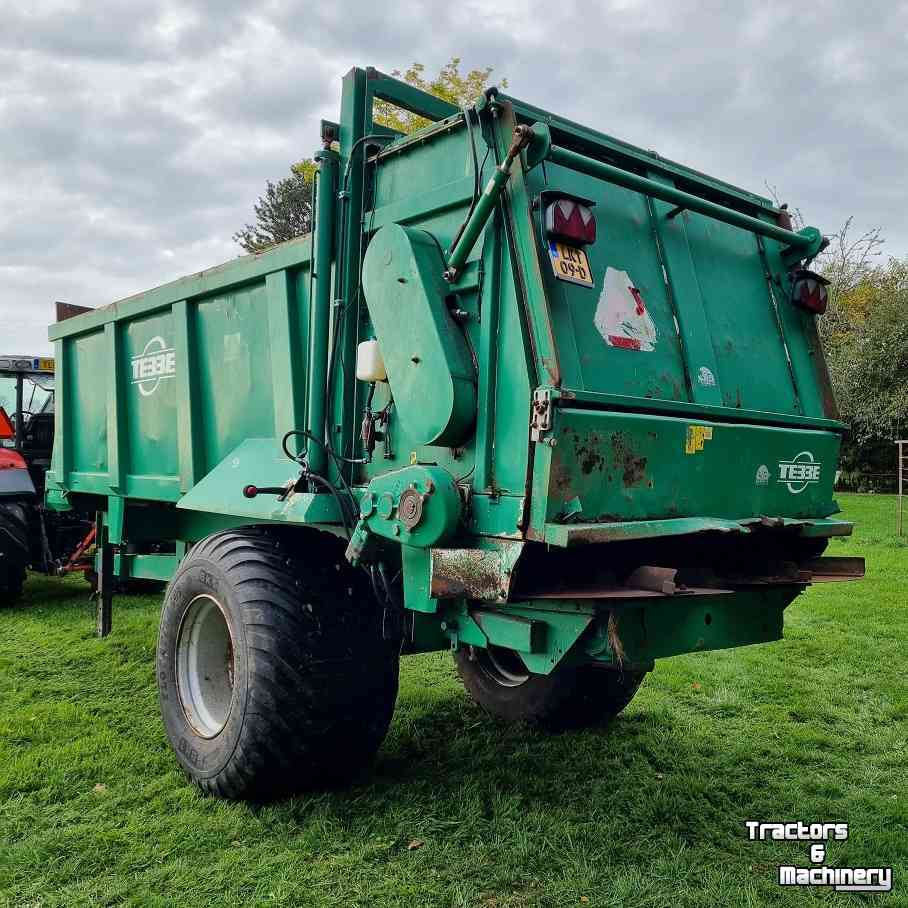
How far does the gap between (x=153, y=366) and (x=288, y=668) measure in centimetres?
262

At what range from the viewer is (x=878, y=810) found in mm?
3801

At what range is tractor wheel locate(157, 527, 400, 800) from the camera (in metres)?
3.49

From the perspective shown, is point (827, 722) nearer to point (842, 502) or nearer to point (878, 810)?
point (878, 810)

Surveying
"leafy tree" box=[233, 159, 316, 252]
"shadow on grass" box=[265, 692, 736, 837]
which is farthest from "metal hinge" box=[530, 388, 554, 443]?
"leafy tree" box=[233, 159, 316, 252]

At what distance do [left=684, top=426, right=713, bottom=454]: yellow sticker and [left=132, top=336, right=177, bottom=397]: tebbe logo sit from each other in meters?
3.03

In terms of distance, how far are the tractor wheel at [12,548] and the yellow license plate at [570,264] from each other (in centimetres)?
639

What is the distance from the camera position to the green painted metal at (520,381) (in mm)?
3062

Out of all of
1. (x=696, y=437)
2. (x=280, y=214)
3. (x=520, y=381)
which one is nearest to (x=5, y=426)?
(x=520, y=381)

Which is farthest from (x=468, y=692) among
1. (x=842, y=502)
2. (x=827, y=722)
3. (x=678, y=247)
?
(x=842, y=502)

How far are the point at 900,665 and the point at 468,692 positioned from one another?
3.24 m

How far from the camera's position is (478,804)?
3.74 meters

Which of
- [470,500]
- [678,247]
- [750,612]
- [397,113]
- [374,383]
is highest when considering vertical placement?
[397,113]

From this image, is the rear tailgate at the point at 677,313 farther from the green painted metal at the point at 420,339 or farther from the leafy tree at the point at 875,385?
the leafy tree at the point at 875,385

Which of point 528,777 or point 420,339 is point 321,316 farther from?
point 528,777
